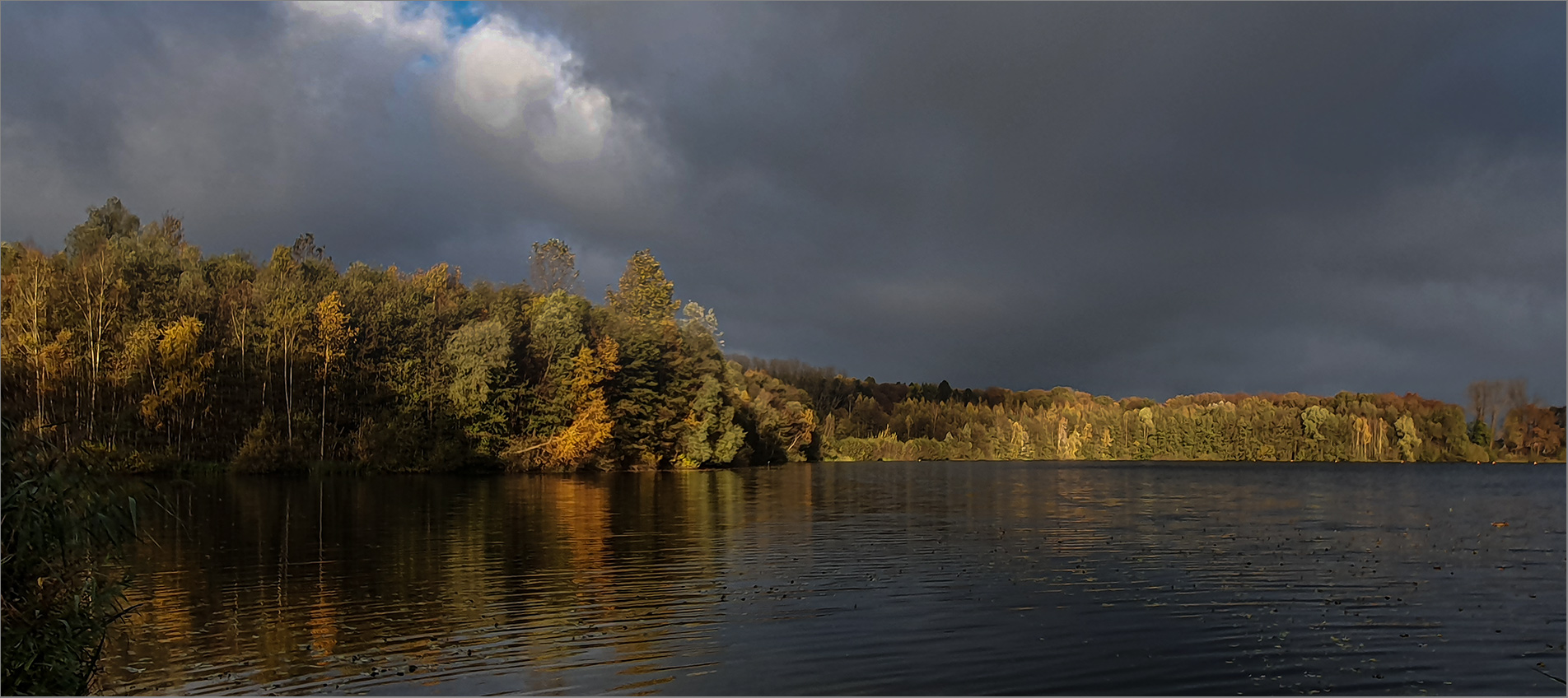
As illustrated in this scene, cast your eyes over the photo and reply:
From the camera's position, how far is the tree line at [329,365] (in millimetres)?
65750

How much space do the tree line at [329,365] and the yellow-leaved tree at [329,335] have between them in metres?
0.15

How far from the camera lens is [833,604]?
20156 millimetres

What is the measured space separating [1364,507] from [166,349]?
7884cm

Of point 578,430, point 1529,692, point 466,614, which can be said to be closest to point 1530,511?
point 1529,692

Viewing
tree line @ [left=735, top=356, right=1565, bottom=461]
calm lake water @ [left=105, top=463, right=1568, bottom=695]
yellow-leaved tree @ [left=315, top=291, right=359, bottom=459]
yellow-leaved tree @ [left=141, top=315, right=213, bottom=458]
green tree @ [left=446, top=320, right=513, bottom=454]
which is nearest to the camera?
calm lake water @ [left=105, top=463, right=1568, bottom=695]

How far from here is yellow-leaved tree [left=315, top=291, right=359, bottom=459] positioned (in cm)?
7838

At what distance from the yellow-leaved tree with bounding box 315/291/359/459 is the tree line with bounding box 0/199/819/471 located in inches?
6.1

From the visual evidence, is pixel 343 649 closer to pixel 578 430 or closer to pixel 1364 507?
pixel 1364 507

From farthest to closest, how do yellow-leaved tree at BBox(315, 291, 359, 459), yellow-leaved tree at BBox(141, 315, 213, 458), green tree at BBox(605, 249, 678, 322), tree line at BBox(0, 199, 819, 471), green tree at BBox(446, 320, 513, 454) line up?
1. green tree at BBox(605, 249, 678, 322)
2. green tree at BBox(446, 320, 513, 454)
3. yellow-leaved tree at BBox(315, 291, 359, 459)
4. yellow-leaved tree at BBox(141, 315, 213, 458)
5. tree line at BBox(0, 199, 819, 471)

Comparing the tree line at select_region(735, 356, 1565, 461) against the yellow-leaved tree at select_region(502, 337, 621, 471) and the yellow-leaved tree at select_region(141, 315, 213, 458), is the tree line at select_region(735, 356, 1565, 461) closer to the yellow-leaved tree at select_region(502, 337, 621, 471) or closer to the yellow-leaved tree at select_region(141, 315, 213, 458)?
the yellow-leaved tree at select_region(502, 337, 621, 471)

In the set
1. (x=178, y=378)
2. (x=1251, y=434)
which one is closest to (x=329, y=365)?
(x=178, y=378)

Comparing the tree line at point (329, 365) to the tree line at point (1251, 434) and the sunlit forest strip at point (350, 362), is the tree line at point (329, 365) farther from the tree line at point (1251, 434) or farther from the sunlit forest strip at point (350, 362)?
the tree line at point (1251, 434)

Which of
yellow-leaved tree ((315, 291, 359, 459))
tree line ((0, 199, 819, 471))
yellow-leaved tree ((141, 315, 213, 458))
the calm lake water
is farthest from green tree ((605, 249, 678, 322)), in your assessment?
the calm lake water

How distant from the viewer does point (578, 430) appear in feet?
284
